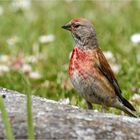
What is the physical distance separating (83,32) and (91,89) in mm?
742

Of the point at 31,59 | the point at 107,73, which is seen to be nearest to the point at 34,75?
the point at 31,59

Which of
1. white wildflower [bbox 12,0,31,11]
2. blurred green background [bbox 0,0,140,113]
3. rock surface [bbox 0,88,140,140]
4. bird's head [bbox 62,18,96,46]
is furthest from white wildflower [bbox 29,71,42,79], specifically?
rock surface [bbox 0,88,140,140]

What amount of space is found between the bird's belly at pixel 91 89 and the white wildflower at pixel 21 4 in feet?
19.9

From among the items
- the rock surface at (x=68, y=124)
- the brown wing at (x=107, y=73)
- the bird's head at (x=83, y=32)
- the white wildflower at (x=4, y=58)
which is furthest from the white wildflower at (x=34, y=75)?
the rock surface at (x=68, y=124)

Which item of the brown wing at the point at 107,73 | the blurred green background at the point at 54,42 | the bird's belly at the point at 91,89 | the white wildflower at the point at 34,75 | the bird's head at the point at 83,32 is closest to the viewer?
the bird's belly at the point at 91,89

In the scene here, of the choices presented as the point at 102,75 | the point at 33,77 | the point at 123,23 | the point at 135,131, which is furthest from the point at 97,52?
the point at 123,23

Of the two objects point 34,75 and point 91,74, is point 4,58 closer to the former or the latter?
point 34,75

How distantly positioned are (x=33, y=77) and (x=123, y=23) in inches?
125

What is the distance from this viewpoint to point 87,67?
19.8 feet

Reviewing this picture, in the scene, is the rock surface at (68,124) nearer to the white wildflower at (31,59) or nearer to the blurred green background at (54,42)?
the blurred green background at (54,42)

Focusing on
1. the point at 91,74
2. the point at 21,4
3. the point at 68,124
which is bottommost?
the point at 68,124

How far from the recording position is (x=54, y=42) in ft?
33.8

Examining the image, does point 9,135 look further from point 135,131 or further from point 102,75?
point 102,75

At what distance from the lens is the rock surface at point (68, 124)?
4.30 metres
